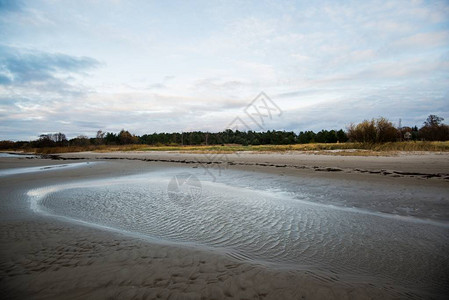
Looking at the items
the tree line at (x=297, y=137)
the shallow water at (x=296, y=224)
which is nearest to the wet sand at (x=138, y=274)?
the shallow water at (x=296, y=224)

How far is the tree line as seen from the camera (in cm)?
2769

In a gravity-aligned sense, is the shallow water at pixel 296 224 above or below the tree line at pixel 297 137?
below

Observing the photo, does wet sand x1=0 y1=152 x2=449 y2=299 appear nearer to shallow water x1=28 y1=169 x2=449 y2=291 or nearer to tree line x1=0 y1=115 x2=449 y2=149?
shallow water x1=28 y1=169 x2=449 y2=291

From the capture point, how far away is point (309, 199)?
7793 mm

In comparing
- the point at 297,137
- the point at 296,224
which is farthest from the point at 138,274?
the point at 297,137

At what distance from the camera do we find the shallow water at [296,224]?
11.2 ft

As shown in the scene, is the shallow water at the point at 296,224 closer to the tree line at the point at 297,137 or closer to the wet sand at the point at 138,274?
the wet sand at the point at 138,274

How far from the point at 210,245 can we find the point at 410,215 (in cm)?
539

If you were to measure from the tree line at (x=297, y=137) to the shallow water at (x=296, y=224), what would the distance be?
74.1ft

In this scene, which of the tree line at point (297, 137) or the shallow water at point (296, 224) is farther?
the tree line at point (297, 137)

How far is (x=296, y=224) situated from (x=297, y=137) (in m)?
82.8

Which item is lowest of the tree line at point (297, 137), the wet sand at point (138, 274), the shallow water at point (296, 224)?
the shallow water at point (296, 224)

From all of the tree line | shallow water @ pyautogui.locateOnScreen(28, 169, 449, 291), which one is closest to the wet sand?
shallow water @ pyautogui.locateOnScreen(28, 169, 449, 291)

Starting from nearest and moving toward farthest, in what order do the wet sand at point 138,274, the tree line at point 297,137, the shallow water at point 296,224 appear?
the wet sand at point 138,274 → the shallow water at point 296,224 → the tree line at point 297,137
